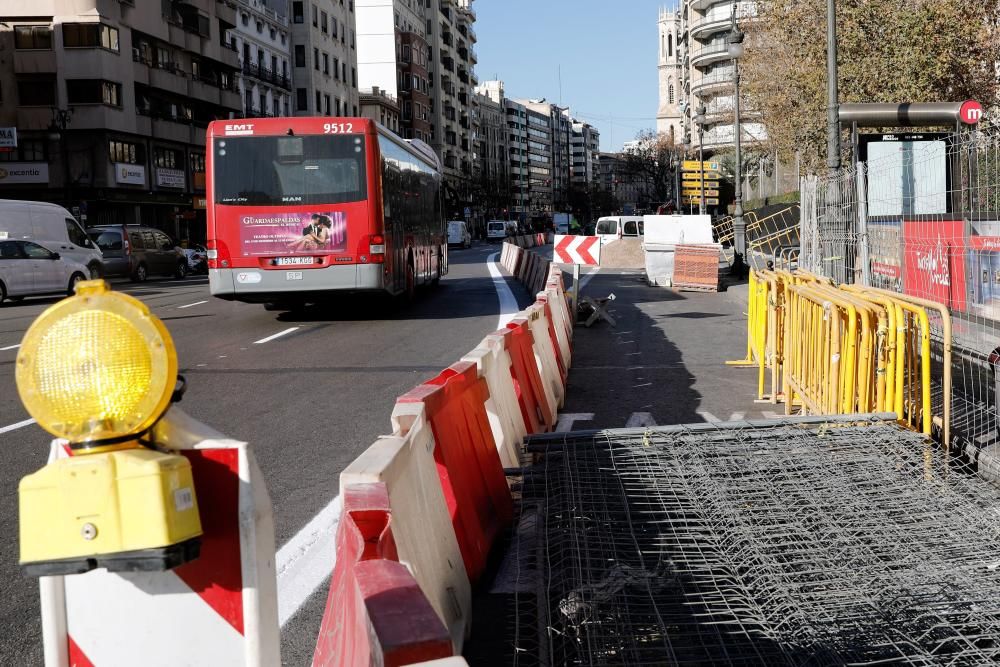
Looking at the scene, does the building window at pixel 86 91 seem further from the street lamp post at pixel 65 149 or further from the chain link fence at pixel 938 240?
the chain link fence at pixel 938 240

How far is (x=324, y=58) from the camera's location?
277 ft

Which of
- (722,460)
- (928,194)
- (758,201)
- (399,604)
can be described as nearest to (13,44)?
(758,201)

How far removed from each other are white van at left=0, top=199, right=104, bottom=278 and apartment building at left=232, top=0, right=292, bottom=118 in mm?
43337

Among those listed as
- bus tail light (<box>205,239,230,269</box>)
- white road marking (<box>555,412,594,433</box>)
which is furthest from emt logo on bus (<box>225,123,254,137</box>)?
white road marking (<box>555,412,594,433</box>)

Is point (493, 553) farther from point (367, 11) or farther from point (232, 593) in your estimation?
point (367, 11)

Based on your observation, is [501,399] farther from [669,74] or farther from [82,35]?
[669,74]

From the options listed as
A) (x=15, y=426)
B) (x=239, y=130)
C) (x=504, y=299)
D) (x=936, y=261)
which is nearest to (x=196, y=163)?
(x=504, y=299)

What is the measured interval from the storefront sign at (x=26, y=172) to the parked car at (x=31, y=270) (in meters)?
26.0

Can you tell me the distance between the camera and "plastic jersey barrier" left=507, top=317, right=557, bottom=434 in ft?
26.3

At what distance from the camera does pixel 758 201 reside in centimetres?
5950

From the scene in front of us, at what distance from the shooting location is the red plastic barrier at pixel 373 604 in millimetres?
1956

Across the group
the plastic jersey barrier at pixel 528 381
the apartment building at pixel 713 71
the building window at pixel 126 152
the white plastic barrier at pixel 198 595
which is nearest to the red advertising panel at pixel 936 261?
the plastic jersey barrier at pixel 528 381

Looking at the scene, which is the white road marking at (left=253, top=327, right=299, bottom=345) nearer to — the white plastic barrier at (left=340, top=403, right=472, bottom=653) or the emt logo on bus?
the emt logo on bus

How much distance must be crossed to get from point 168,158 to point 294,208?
4375 cm
